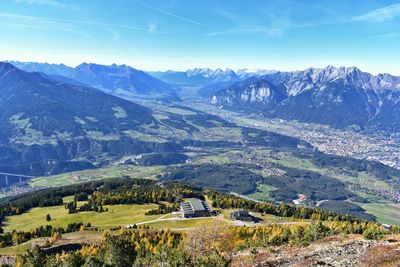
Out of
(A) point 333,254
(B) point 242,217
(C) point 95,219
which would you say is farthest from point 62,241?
(A) point 333,254

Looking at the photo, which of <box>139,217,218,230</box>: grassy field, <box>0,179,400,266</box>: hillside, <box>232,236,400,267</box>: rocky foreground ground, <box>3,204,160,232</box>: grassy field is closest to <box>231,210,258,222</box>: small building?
<box>0,179,400,266</box>: hillside

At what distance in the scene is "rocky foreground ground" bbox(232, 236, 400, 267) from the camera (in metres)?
61.1

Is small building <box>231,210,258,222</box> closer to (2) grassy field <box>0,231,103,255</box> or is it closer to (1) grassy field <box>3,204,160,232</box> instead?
(1) grassy field <box>3,204,160,232</box>

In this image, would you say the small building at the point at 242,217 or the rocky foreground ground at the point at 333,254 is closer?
the rocky foreground ground at the point at 333,254

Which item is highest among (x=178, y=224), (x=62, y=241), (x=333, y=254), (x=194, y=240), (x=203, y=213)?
(x=333, y=254)

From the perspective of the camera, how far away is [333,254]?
226 feet

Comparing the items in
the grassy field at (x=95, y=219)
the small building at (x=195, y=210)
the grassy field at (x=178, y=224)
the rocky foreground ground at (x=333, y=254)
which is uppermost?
the rocky foreground ground at (x=333, y=254)

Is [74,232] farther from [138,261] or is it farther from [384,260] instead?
[384,260]

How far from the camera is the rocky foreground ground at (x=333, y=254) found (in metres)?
61.1

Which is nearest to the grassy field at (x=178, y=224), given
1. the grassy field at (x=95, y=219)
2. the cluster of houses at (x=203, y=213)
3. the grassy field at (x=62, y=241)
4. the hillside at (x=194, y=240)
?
the hillside at (x=194, y=240)

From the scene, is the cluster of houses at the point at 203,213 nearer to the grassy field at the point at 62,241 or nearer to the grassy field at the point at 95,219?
the grassy field at the point at 95,219

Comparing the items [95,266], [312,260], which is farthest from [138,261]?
[312,260]

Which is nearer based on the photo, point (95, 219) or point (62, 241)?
point (62, 241)

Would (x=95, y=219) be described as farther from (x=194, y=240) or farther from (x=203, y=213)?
(x=194, y=240)
